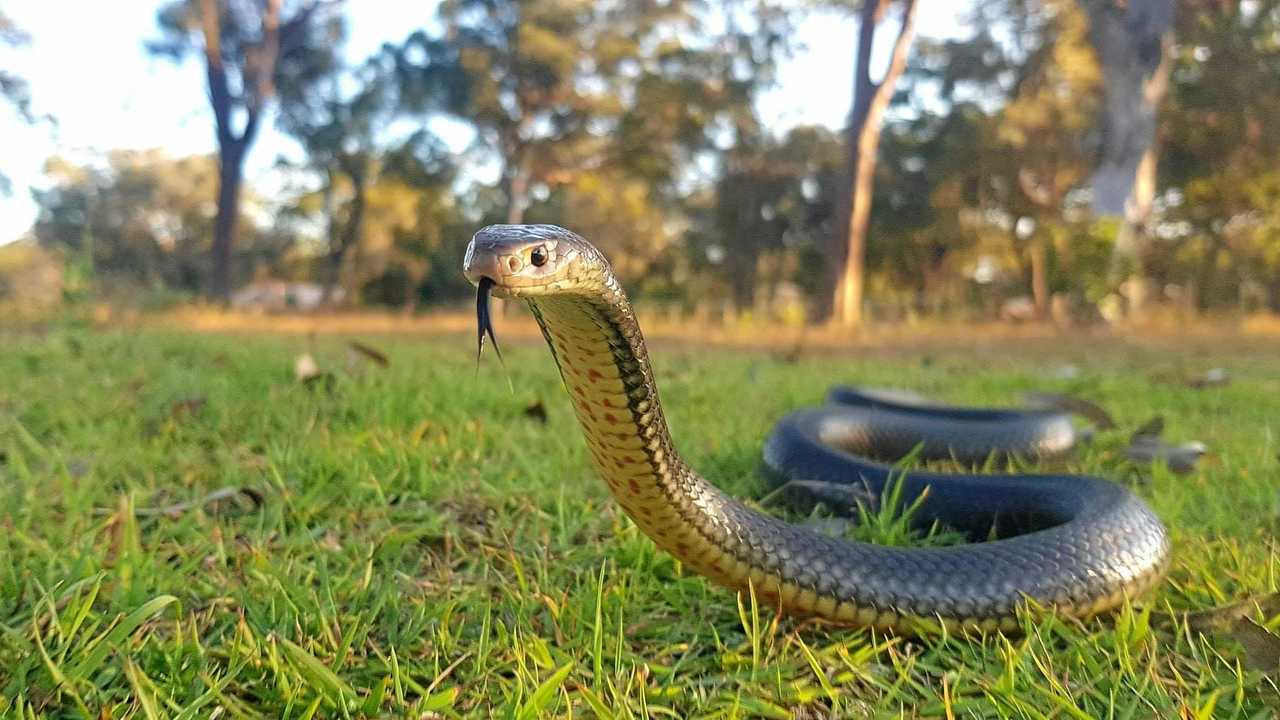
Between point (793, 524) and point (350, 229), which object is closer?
point (793, 524)

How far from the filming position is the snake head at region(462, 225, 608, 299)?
1.11m

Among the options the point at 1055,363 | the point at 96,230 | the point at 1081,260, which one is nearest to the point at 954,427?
the point at 1055,363

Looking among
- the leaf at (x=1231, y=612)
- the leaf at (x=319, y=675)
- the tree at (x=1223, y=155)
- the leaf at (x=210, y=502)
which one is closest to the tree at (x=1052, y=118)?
the tree at (x=1223, y=155)

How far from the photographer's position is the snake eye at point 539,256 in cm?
112

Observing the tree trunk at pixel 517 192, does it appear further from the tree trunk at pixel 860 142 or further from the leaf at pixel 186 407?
the leaf at pixel 186 407

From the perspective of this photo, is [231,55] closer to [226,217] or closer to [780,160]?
[226,217]

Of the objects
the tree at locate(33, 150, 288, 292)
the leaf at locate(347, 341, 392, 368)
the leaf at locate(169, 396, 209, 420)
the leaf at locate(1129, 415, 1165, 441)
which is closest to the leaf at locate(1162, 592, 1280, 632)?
the leaf at locate(1129, 415, 1165, 441)

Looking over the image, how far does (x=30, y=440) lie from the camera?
8.47ft

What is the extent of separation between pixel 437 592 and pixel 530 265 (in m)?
0.87

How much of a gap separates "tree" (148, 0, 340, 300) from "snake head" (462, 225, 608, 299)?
2308cm

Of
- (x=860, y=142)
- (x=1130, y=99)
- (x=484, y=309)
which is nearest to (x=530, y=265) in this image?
(x=484, y=309)

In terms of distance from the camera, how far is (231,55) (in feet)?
79.3

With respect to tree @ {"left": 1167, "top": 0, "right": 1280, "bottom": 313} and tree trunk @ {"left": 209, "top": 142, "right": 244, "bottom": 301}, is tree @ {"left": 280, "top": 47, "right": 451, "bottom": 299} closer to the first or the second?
tree trunk @ {"left": 209, "top": 142, "right": 244, "bottom": 301}

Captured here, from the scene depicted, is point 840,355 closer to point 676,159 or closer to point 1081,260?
point 1081,260
